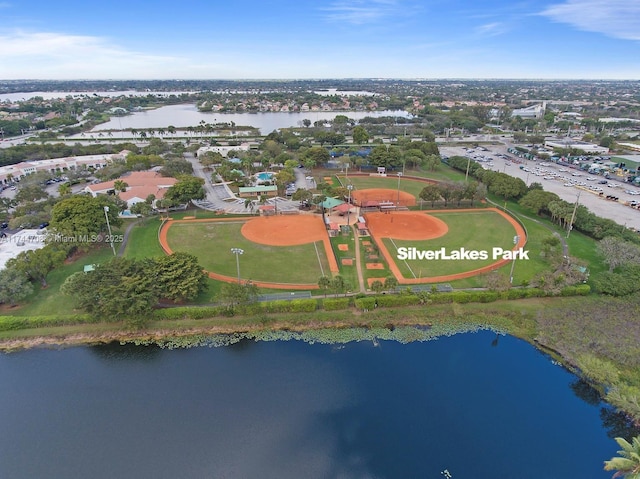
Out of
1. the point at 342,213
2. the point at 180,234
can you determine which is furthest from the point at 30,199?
the point at 342,213

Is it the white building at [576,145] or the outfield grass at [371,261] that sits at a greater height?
the white building at [576,145]

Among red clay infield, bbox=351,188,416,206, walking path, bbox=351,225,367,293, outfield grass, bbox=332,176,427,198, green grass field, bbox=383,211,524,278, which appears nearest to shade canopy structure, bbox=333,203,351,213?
walking path, bbox=351,225,367,293

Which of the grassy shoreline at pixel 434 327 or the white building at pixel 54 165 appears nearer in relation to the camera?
the grassy shoreline at pixel 434 327

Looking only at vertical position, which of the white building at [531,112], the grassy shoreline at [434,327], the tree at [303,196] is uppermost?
the white building at [531,112]

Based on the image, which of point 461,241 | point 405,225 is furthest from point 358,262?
point 461,241

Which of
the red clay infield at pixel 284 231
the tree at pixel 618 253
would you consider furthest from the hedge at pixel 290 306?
the tree at pixel 618 253

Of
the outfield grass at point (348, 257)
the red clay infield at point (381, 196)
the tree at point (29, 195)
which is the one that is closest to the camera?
the outfield grass at point (348, 257)

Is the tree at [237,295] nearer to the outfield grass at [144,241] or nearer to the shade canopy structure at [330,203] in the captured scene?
the outfield grass at [144,241]

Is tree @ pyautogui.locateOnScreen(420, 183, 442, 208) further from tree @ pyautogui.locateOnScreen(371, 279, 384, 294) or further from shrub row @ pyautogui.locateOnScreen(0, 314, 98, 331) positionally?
shrub row @ pyautogui.locateOnScreen(0, 314, 98, 331)
